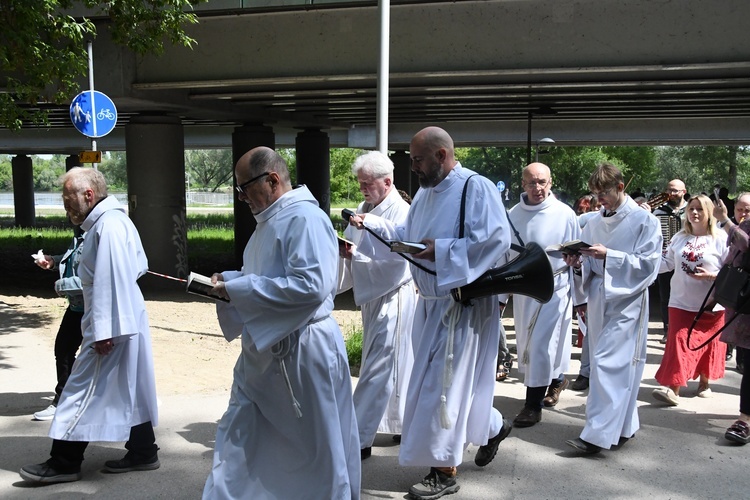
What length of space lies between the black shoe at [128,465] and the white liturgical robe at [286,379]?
1.45m

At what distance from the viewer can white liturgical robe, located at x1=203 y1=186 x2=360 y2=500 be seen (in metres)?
3.60

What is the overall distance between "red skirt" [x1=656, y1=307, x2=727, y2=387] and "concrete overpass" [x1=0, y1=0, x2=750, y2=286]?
15.8 ft

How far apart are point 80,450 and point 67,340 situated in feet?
4.37

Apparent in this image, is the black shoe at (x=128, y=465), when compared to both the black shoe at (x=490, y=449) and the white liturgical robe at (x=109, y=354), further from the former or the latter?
the black shoe at (x=490, y=449)

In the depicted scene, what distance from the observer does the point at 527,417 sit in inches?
238

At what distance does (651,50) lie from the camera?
1051 centimetres

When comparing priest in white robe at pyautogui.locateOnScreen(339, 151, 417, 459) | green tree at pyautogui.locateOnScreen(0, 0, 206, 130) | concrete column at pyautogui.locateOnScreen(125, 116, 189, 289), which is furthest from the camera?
concrete column at pyautogui.locateOnScreen(125, 116, 189, 289)

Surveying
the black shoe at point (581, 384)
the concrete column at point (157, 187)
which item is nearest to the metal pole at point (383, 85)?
the black shoe at point (581, 384)

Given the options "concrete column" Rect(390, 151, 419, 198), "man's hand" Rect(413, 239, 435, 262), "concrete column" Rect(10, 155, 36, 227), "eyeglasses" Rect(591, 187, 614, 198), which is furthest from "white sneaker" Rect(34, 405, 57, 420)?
"concrete column" Rect(10, 155, 36, 227)

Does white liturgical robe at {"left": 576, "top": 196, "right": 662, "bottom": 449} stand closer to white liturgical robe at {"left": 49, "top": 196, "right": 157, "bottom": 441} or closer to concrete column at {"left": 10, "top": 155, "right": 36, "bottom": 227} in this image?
white liturgical robe at {"left": 49, "top": 196, "right": 157, "bottom": 441}

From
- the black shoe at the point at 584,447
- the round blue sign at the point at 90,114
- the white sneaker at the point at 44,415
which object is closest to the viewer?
the black shoe at the point at 584,447

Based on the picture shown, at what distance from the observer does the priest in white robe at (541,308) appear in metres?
6.03

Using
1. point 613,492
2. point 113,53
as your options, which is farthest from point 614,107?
point 613,492

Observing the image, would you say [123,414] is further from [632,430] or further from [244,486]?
[632,430]
